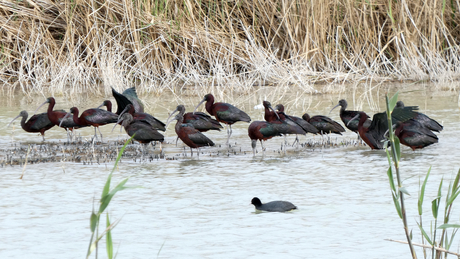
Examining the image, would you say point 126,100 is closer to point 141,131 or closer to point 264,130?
point 141,131

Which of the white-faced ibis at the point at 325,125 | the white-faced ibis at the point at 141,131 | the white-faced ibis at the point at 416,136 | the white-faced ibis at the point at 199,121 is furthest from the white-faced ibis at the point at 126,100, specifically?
the white-faced ibis at the point at 416,136

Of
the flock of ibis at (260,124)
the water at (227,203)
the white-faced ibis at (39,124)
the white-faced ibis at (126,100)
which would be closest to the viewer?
the water at (227,203)

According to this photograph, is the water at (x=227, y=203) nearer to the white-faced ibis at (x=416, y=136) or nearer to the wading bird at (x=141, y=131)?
the white-faced ibis at (x=416, y=136)

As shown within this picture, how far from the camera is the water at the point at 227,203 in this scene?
4383mm

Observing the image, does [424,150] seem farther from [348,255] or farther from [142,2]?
[142,2]

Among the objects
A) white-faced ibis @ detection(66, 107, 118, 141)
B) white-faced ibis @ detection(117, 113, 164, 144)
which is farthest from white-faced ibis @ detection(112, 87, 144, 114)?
white-faced ibis @ detection(117, 113, 164, 144)

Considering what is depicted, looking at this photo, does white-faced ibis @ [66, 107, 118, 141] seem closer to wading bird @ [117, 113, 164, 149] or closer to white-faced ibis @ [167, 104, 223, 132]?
wading bird @ [117, 113, 164, 149]

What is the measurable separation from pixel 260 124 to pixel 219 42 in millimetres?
6182

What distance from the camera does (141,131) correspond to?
8.15 m

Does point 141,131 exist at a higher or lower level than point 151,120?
lower

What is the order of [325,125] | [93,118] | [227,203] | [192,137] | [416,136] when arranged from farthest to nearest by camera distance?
[93,118]
[325,125]
[192,137]
[416,136]
[227,203]

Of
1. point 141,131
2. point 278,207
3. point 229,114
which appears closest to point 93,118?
point 141,131

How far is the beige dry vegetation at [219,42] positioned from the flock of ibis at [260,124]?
3786 millimetres

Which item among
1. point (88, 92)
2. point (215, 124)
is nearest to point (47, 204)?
point (215, 124)
